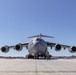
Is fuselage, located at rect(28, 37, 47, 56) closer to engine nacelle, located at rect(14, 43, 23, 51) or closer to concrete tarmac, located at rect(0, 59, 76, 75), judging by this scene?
engine nacelle, located at rect(14, 43, 23, 51)

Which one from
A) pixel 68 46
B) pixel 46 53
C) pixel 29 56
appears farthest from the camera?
pixel 68 46

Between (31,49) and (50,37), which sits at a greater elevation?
(50,37)

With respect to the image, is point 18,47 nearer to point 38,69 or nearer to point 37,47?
point 37,47

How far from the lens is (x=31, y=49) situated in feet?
105

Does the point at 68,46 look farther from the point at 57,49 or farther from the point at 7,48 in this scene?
the point at 7,48

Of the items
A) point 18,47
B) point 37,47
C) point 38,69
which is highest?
point 18,47

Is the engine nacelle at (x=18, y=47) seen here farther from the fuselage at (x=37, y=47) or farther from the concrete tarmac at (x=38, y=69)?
the concrete tarmac at (x=38, y=69)

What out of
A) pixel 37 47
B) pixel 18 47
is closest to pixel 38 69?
pixel 37 47

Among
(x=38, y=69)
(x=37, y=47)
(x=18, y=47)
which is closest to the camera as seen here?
(x=38, y=69)

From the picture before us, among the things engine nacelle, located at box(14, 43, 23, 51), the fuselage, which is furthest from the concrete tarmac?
engine nacelle, located at box(14, 43, 23, 51)

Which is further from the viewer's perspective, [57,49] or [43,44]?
[57,49]

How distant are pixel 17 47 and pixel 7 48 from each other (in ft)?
6.85

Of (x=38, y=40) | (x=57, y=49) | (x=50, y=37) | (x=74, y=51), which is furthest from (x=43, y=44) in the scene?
(x=50, y=37)

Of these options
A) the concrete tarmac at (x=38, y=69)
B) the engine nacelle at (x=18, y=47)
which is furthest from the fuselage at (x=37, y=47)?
the concrete tarmac at (x=38, y=69)
